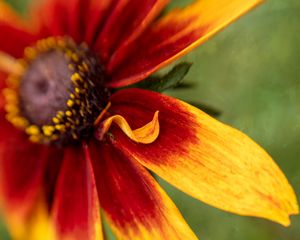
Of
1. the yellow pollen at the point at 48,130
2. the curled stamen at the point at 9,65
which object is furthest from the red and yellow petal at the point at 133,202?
the curled stamen at the point at 9,65

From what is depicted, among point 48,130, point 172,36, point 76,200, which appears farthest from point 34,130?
point 172,36

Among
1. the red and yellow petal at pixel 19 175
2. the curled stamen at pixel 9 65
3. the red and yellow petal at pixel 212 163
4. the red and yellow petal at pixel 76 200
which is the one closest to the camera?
the red and yellow petal at pixel 212 163

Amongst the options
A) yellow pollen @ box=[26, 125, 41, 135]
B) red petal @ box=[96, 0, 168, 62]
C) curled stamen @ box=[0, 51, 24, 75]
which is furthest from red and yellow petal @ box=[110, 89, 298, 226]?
curled stamen @ box=[0, 51, 24, 75]

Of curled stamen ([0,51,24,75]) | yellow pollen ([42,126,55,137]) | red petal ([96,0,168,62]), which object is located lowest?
yellow pollen ([42,126,55,137])

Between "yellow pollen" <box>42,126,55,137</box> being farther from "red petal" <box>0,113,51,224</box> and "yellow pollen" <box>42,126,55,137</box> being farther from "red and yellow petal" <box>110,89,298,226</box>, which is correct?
"red and yellow petal" <box>110,89,298,226</box>

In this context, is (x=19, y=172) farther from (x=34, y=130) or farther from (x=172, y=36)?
(x=172, y=36)

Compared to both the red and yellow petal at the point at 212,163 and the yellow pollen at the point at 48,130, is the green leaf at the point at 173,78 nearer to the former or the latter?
the red and yellow petal at the point at 212,163
